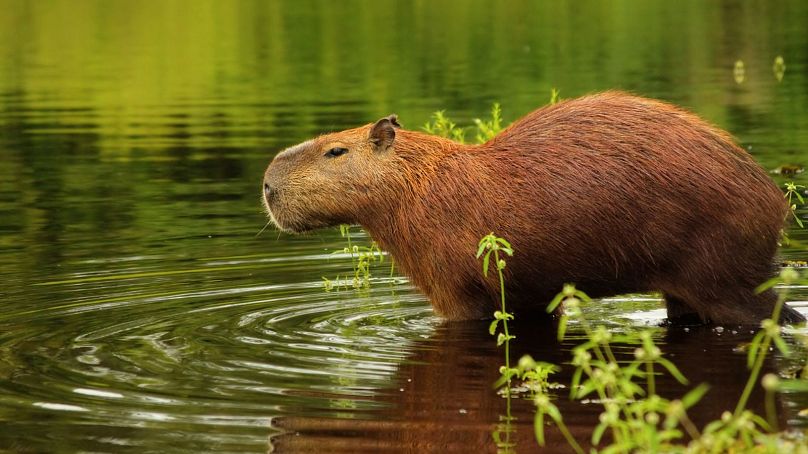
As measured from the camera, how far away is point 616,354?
761 cm

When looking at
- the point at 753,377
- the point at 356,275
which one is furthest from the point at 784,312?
the point at 753,377

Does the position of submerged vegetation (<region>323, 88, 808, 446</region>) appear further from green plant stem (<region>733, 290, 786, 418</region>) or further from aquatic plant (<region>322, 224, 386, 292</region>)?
aquatic plant (<region>322, 224, 386, 292</region>)

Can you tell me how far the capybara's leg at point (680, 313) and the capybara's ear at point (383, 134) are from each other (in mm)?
1757

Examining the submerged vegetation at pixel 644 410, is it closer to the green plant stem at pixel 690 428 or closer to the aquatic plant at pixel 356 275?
the green plant stem at pixel 690 428

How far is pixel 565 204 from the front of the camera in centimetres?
812

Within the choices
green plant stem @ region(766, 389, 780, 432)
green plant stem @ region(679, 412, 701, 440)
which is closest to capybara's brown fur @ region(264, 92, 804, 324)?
green plant stem @ region(766, 389, 780, 432)

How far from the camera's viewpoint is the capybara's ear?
8.62 m

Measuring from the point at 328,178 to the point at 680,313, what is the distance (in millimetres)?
2088

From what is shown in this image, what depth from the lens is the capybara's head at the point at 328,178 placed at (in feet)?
28.4

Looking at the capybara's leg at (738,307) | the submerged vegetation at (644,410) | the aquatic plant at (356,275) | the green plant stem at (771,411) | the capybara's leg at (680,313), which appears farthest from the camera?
the aquatic plant at (356,275)

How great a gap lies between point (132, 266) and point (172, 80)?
18729 millimetres

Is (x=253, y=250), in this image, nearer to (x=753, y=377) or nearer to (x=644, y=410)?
(x=644, y=410)

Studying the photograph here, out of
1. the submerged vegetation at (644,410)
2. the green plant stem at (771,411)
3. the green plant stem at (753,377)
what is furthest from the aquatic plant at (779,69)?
the green plant stem at (771,411)

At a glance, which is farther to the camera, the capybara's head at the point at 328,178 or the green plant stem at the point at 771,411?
the capybara's head at the point at 328,178
